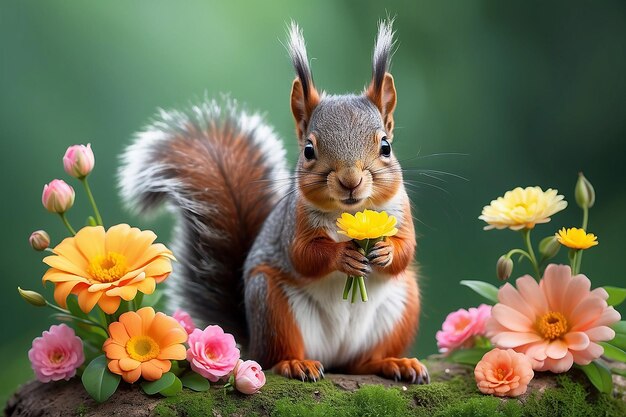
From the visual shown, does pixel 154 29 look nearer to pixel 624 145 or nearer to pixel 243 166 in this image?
pixel 243 166

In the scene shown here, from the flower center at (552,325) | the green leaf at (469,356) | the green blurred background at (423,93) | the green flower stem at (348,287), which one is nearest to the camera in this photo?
the green flower stem at (348,287)

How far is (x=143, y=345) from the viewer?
5.43 ft

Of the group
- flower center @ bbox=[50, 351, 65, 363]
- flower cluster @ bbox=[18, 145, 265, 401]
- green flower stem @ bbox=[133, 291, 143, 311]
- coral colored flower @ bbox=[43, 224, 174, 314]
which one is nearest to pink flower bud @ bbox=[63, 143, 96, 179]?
flower cluster @ bbox=[18, 145, 265, 401]

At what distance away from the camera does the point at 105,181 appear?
289 cm

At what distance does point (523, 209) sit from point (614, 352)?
1.13 ft

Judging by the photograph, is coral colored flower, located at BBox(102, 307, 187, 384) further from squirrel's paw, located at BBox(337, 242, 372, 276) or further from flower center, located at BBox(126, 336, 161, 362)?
squirrel's paw, located at BBox(337, 242, 372, 276)

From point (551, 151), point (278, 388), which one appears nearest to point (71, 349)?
point (278, 388)

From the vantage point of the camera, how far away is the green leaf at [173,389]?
164 cm

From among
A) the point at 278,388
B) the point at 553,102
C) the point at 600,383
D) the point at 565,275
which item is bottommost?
the point at 278,388

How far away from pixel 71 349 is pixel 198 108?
0.75 metres

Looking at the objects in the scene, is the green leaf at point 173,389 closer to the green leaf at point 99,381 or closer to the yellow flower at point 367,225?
the green leaf at point 99,381

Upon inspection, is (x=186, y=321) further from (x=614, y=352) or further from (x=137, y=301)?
(x=614, y=352)

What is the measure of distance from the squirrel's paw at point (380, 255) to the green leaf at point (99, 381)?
526 mm

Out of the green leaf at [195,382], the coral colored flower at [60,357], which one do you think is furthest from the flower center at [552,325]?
the coral colored flower at [60,357]
